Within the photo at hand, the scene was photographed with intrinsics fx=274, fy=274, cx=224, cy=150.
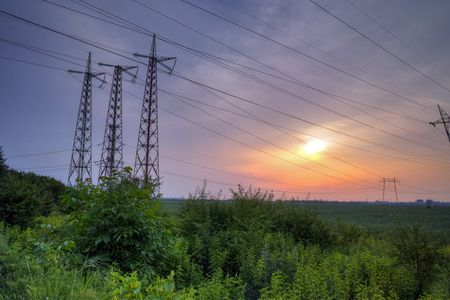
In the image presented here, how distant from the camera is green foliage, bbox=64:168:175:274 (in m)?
4.42

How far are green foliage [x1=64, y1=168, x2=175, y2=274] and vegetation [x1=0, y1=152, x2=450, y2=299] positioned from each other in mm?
18

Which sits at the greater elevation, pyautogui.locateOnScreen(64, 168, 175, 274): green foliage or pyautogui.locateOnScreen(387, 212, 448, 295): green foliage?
pyautogui.locateOnScreen(64, 168, 175, 274): green foliage

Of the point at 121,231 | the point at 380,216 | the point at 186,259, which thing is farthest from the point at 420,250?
the point at 380,216

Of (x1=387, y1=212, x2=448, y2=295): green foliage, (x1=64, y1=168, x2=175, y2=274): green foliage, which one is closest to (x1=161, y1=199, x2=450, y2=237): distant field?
(x1=387, y1=212, x2=448, y2=295): green foliage

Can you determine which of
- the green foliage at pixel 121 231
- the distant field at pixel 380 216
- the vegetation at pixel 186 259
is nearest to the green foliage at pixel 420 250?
the vegetation at pixel 186 259

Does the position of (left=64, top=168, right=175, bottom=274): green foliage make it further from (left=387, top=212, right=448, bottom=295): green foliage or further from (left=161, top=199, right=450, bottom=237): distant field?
(left=387, top=212, right=448, bottom=295): green foliage

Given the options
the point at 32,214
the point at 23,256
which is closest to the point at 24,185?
the point at 32,214

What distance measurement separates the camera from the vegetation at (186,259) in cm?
335

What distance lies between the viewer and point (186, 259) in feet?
20.3

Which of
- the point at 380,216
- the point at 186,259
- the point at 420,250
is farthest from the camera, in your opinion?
the point at 380,216

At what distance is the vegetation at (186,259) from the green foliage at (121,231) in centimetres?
2

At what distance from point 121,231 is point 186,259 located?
7.45ft

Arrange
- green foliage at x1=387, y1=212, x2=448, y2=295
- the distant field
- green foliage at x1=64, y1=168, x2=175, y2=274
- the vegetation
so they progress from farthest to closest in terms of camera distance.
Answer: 1. the distant field
2. green foliage at x1=387, y1=212, x2=448, y2=295
3. green foliage at x1=64, y1=168, x2=175, y2=274
4. the vegetation

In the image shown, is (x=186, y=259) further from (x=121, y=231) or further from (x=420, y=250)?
(x=420, y=250)
